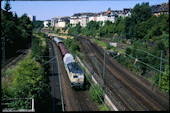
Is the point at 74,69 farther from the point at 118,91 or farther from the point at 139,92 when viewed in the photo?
the point at 139,92

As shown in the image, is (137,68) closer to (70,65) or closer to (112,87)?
(112,87)

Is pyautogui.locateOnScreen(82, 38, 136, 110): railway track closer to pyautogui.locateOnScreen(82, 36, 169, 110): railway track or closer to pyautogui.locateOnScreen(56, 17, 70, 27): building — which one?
pyautogui.locateOnScreen(82, 36, 169, 110): railway track

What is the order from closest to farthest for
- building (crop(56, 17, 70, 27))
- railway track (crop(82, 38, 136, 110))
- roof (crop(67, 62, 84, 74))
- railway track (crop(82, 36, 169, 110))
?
railway track (crop(82, 36, 169, 110))
railway track (crop(82, 38, 136, 110))
roof (crop(67, 62, 84, 74))
building (crop(56, 17, 70, 27))

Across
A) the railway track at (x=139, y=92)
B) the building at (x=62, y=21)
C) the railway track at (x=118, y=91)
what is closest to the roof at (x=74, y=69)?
the railway track at (x=118, y=91)

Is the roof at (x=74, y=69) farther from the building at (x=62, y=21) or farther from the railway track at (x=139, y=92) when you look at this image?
the building at (x=62, y=21)

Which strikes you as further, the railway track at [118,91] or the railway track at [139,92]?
the railway track at [118,91]

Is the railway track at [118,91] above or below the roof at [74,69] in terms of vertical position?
below

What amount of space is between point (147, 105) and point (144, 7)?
602 inches

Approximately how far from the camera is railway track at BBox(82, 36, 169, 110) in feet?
28.2

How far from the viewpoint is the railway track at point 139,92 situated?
8589 mm

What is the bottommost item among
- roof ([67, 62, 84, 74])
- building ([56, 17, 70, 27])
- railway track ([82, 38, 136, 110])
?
railway track ([82, 38, 136, 110])

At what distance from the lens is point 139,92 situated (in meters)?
13.2

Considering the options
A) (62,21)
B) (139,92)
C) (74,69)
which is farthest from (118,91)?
(62,21)

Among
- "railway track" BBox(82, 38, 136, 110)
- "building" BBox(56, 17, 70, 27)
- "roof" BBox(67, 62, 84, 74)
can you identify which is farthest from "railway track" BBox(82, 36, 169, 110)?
"building" BBox(56, 17, 70, 27)
